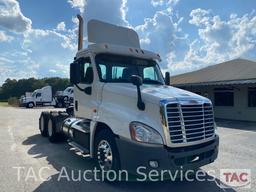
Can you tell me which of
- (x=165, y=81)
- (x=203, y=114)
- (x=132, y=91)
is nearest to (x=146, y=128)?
(x=132, y=91)

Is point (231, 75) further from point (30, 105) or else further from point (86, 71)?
point (30, 105)

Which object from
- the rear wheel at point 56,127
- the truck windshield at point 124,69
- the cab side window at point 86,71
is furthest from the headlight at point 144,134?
the rear wheel at point 56,127

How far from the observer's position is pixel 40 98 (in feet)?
134

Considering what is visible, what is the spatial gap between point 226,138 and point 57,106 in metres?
28.4

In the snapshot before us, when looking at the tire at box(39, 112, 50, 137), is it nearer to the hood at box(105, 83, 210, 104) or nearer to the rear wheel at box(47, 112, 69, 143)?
the rear wheel at box(47, 112, 69, 143)

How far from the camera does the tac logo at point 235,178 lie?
17.6 ft

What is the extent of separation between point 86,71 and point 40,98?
120 ft

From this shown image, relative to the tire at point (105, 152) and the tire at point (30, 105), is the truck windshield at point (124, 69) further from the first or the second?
the tire at point (30, 105)

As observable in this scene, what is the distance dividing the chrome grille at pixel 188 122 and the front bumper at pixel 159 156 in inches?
7.5

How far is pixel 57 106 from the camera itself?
36250 millimetres

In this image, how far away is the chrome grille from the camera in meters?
4.66

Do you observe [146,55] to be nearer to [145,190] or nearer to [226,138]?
[145,190]

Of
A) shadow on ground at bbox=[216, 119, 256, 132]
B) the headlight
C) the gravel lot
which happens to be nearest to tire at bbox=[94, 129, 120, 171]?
the gravel lot

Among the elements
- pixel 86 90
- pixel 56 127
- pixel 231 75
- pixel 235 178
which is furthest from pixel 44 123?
pixel 231 75
